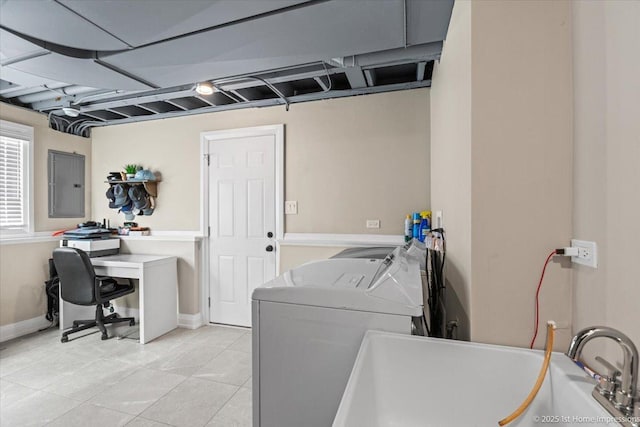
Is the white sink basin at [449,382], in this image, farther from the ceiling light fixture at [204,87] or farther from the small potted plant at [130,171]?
the small potted plant at [130,171]

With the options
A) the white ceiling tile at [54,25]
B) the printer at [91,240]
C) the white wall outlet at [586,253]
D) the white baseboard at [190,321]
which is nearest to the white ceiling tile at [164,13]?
the white ceiling tile at [54,25]

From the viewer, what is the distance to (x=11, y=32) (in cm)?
169

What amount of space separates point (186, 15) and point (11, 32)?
1.13m

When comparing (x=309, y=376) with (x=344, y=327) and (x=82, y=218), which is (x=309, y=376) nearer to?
(x=344, y=327)

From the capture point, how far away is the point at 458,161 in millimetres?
1266

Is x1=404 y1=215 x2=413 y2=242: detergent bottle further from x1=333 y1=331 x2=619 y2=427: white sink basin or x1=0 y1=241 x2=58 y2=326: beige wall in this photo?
x1=0 y1=241 x2=58 y2=326: beige wall

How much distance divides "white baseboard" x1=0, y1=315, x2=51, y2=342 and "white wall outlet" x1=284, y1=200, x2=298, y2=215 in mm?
3066

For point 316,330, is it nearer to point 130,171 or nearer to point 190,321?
point 190,321

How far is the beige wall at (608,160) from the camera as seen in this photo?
73 cm

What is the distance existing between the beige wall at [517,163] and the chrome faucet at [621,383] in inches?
13.4

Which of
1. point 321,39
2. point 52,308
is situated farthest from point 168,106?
point 52,308

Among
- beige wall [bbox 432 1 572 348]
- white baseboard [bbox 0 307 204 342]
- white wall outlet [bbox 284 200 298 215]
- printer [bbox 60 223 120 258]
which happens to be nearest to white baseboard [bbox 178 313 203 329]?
white baseboard [bbox 0 307 204 342]

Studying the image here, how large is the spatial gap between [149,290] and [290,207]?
169cm

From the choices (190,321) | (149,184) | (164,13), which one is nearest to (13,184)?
(149,184)
